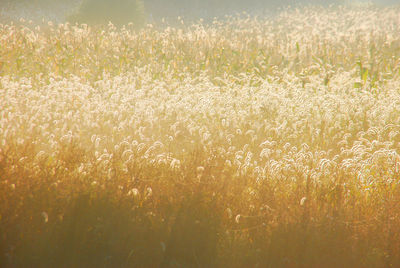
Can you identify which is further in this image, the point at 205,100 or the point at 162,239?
the point at 205,100

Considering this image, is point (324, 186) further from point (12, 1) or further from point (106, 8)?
point (12, 1)

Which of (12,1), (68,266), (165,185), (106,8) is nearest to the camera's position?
(68,266)

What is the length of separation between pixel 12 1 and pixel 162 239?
77.9 ft

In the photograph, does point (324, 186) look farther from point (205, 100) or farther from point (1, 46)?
point (1, 46)

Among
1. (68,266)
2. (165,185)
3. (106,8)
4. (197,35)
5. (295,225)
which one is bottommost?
(68,266)

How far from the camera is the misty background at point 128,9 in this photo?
1672cm

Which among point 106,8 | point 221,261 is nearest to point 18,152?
point 221,261

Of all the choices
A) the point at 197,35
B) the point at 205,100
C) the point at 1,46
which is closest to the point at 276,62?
the point at 197,35

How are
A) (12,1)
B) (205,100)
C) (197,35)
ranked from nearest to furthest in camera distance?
(205,100) → (197,35) → (12,1)

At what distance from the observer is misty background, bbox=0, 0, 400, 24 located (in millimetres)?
16719

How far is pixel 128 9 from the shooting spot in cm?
1716

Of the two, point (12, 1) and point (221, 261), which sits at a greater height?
point (12, 1)

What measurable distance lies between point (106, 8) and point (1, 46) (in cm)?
882

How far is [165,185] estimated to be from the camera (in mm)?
3273
